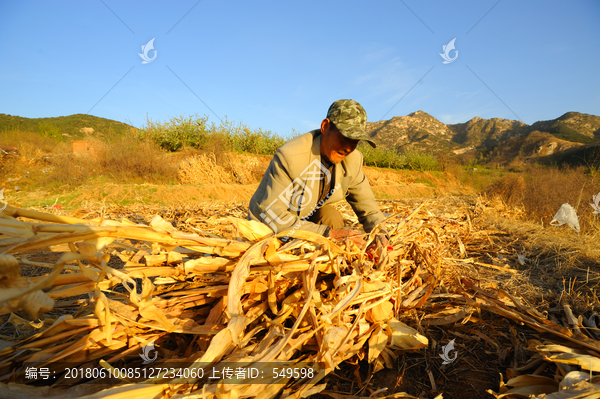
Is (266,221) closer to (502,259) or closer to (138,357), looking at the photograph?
(138,357)

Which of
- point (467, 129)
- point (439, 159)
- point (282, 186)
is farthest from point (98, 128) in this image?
point (467, 129)

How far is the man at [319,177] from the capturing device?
1920 millimetres

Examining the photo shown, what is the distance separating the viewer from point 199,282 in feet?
4.12

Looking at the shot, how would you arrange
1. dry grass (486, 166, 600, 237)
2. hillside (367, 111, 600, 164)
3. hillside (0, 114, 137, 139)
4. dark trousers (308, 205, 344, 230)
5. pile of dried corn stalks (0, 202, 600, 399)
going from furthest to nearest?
hillside (0, 114, 137, 139) → hillside (367, 111, 600, 164) → dry grass (486, 166, 600, 237) → dark trousers (308, 205, 344, 230) → pile of dried corn stalks (0, 202, 600, 399)

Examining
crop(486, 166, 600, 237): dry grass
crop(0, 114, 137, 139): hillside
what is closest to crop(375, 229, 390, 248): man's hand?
crop(486, 166, 600, 237): dry grass

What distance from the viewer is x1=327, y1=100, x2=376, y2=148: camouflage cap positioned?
1.89 m

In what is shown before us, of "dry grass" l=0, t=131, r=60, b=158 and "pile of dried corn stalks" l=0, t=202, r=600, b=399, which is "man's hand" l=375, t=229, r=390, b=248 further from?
"dry grass" l=0, t=131, r=60, b=158

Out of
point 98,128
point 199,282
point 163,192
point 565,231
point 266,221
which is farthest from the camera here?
point 98,128

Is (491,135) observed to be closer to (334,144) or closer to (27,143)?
(334,144)

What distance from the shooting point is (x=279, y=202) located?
208 centimetres

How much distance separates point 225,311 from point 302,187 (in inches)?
51.9

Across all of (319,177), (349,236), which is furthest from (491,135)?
(349,236)

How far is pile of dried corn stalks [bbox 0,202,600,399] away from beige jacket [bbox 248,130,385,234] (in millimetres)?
659

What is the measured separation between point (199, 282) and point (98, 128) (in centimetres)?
3864
